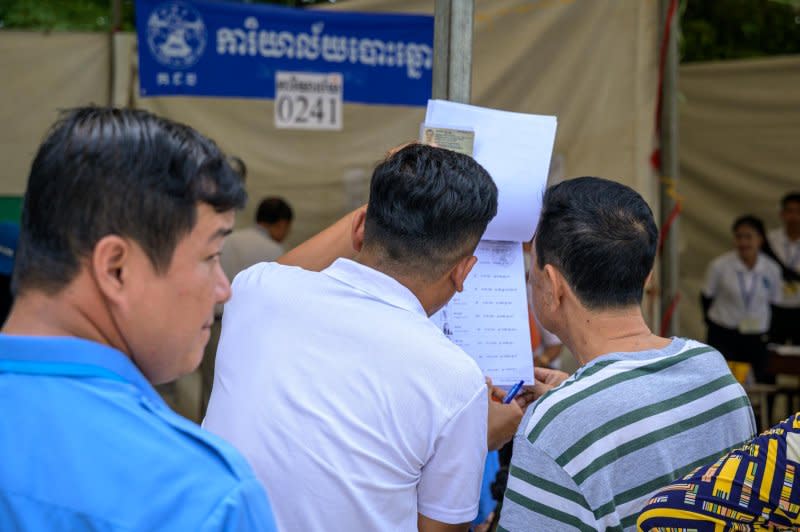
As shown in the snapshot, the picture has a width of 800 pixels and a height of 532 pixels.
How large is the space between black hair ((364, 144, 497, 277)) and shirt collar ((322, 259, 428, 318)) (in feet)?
0.15

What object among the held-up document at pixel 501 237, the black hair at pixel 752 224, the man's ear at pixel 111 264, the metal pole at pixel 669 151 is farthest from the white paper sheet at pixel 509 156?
the black hair at pixel 752 224

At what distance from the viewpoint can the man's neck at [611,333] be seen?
1.60 m

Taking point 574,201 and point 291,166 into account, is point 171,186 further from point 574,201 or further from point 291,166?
point 291,166

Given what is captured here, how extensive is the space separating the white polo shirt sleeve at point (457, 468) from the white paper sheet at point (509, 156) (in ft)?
1.56

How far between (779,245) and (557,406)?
21.3 feet

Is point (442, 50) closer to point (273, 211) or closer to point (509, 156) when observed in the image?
point (509, 156)

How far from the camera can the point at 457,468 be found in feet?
4.86

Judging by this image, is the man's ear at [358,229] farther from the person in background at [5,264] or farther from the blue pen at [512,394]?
the person in background at [5,264]

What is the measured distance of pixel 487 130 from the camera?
6.10ft

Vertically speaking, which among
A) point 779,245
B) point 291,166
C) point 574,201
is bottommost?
point 779,245

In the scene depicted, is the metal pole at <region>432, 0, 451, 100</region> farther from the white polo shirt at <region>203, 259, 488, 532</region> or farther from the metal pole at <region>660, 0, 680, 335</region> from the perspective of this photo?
the metal pole at <region>660, 0, 680, 335</region>

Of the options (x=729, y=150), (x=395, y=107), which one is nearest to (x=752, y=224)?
(x=729, y=150)

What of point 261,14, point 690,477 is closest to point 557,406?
point 690,477

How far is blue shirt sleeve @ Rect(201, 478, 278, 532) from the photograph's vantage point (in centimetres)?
81
